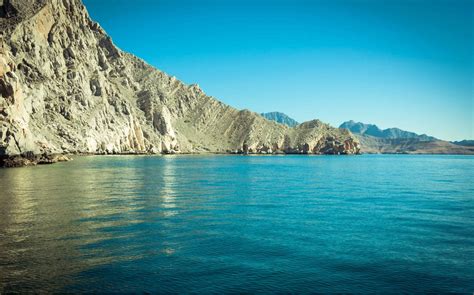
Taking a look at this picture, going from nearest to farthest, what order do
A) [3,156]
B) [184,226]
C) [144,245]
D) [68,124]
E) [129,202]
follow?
[144,245]
[184,226]
[129,202]
[3,156]
[68,124]

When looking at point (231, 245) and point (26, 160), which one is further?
point (26, 160)

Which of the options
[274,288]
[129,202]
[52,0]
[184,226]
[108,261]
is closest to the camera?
[274,288]

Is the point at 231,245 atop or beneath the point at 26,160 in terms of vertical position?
beneath

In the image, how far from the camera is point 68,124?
137750 millimetres

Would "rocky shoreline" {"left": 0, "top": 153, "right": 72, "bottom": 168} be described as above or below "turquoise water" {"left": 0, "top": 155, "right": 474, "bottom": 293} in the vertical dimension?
above

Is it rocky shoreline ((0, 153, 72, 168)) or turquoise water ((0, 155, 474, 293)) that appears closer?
turquoise water ((0, 155, 474, 293))

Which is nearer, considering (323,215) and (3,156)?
(323,215)

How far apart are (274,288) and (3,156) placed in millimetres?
79615

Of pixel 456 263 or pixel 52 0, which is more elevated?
pixel 52 0

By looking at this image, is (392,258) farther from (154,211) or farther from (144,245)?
(154,211)

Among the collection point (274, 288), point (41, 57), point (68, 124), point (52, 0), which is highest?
point (52, 0)

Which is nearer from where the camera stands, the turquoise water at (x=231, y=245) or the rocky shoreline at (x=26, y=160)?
the turquoise water at (x=231, y=245)

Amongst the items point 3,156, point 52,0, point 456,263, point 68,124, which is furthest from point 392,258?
point 52,0

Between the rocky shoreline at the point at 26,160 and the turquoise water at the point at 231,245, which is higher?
the rocky shoreline at the point at 26,160
